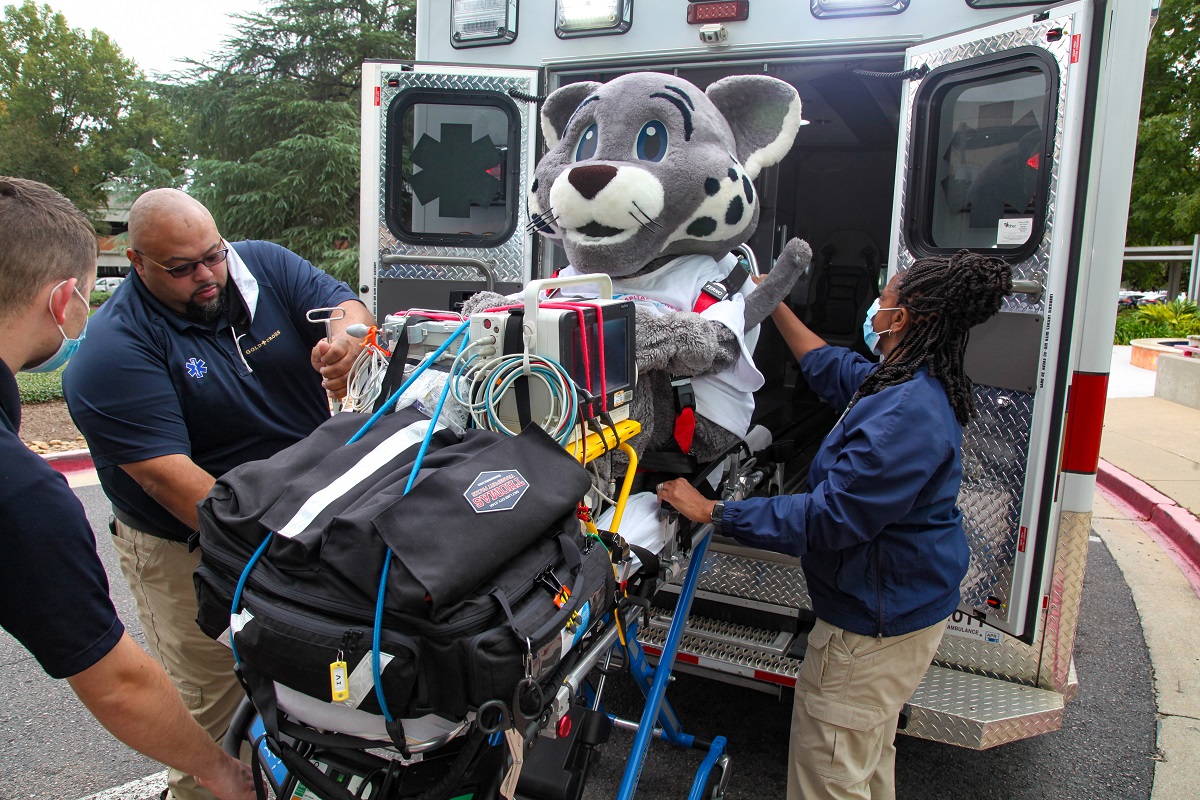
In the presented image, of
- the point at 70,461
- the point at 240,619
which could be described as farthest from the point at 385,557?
the point at 70,461

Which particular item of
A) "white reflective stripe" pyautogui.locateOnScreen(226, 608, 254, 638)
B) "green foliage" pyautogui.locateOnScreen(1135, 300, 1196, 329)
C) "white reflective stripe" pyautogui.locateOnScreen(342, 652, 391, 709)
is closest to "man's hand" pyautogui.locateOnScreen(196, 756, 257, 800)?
"white reflective stripe" pyautogui.locateOnScreen(226, 608, 254, 638)

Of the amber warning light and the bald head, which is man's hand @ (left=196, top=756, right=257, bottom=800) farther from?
the amber warning light

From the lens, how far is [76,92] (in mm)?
31688

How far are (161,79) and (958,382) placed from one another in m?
16.5

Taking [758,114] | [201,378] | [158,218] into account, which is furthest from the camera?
[758,114]

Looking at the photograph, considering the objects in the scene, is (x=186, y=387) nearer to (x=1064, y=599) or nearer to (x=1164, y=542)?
(x=1064, y=599)

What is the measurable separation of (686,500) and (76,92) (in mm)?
38082

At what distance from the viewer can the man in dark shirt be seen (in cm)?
133

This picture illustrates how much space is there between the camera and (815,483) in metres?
2.26

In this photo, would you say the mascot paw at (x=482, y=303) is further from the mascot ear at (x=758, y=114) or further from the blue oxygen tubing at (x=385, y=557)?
the mascot ear at (x=758, y=114)

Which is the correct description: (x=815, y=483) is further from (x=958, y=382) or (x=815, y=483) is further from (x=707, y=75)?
(x=707, y=75)

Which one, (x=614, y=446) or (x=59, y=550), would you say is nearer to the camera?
(x=59, y=550)

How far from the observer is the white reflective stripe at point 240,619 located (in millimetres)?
1372

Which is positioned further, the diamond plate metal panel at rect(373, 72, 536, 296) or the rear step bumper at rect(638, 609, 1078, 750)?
the diamond plate metal panel at rect(373, 72, 536, 296)
